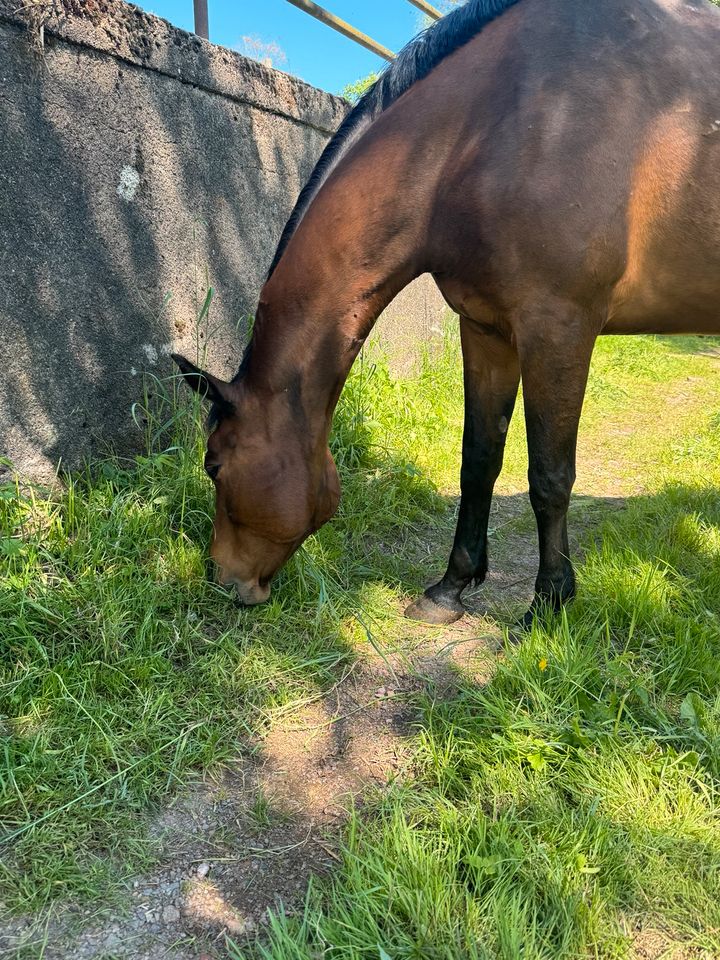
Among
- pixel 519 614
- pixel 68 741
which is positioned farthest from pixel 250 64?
pixel 68 741

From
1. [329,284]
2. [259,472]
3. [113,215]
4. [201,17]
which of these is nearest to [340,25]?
[201,17]

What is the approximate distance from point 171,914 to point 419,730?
2.70ft

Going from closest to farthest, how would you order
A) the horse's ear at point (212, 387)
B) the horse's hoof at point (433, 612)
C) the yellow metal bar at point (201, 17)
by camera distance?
the horse's ear at point (212, 387) < the horse's hoof at point (433, 612) < the yellow metal bar at point (201, 17)

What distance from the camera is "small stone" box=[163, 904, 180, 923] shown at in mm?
1496

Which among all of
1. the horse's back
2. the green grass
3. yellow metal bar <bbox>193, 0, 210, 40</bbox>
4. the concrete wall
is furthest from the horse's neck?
yellow metal bar <bbox>193, 0, 210, 40</bbox>

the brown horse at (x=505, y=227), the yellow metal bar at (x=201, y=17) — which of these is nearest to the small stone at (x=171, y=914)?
the brown horse at (x=505, y=227)

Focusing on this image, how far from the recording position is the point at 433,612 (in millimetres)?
2668

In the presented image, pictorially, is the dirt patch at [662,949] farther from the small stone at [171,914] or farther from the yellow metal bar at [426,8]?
the yellow metal bar at [426,8]

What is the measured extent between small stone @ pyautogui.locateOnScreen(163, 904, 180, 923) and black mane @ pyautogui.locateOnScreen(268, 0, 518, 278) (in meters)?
1.83

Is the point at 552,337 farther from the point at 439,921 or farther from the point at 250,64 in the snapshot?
the point at 250,64

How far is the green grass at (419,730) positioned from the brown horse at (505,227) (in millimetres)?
279

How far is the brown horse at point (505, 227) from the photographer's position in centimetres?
204

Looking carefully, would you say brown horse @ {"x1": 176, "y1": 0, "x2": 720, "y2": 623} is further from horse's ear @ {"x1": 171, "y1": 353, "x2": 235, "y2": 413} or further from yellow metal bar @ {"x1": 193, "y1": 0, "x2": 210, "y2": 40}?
yellow metal bar @ {"x1": 193, "y1": 0, "x2": 210, "y2": 40}

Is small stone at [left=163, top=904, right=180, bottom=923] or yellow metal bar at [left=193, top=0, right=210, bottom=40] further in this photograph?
yellow metal bar at [left=193, top=0, right=210, bottom=40]
